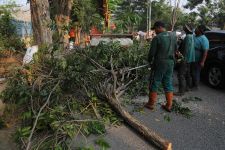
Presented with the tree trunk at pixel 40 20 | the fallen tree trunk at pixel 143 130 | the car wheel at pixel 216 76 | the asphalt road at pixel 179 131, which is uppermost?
the tree trunk at pixel 40 20

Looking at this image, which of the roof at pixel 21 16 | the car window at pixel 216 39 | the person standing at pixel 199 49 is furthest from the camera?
the roof at pixel 21 16

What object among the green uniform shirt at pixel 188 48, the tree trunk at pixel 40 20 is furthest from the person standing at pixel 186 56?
the tree trunk at pixel 40 20

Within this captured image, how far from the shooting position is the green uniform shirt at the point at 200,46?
806 centimetres

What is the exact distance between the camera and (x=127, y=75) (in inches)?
317

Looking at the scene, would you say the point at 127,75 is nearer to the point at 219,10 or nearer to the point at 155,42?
the point at 155,42

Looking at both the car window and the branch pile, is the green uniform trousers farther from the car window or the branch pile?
the car window

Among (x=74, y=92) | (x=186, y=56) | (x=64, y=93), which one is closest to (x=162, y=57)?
(x=186, y=56)

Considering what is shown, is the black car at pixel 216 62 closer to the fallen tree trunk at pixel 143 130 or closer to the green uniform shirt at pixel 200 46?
the green uniform shirt at pixel 200 46

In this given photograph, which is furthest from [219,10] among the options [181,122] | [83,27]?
[181,122]

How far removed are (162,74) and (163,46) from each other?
0.61 meters

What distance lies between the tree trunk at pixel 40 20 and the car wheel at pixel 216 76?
5014 millimetres

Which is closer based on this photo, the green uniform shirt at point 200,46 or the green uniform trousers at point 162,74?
the green uniform trousers at point 162,74

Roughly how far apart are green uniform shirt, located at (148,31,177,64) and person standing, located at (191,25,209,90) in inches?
69.3

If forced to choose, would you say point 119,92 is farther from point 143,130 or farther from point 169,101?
point 143,130
